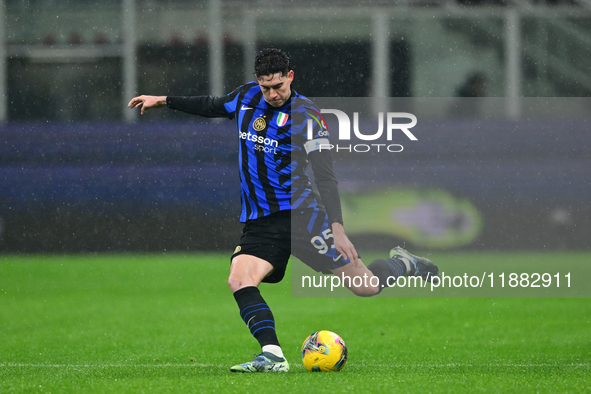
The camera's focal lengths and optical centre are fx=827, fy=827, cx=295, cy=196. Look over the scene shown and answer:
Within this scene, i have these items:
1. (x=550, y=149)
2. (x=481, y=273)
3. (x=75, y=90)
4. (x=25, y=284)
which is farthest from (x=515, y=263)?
(x=75, y=90)

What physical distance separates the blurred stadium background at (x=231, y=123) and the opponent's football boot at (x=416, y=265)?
155cm

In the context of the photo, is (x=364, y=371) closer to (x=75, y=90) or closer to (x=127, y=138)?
A: (x=127, y=138)

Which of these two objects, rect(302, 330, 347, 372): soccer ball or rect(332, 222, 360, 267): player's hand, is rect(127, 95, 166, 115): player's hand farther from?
rect(302, 330, 347, 372): soccer ball

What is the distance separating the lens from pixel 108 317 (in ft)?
23.4

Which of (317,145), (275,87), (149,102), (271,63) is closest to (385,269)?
(317,145)

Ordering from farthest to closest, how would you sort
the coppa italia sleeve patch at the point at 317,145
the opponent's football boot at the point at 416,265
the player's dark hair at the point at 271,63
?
1. the opponent's football boot at the point at 416,265
2. the coppa italia sleeve patch at the point at 317,145
3. the player's dark hair at the point at 271,63

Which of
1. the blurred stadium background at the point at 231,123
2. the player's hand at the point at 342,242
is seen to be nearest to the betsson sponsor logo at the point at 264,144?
the player's hand at the point at 342,242

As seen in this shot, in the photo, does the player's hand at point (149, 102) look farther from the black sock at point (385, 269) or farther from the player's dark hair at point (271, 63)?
the black sock at point (385, 269)

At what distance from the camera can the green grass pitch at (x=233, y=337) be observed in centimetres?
413

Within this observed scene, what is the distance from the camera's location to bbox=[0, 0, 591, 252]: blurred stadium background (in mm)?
10133

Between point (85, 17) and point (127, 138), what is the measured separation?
2550 mm

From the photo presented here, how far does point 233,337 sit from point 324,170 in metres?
1.99

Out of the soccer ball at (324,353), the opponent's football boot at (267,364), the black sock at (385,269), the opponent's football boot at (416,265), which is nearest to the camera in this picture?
the opponent's football boot at (267,364)

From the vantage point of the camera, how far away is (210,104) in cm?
503
